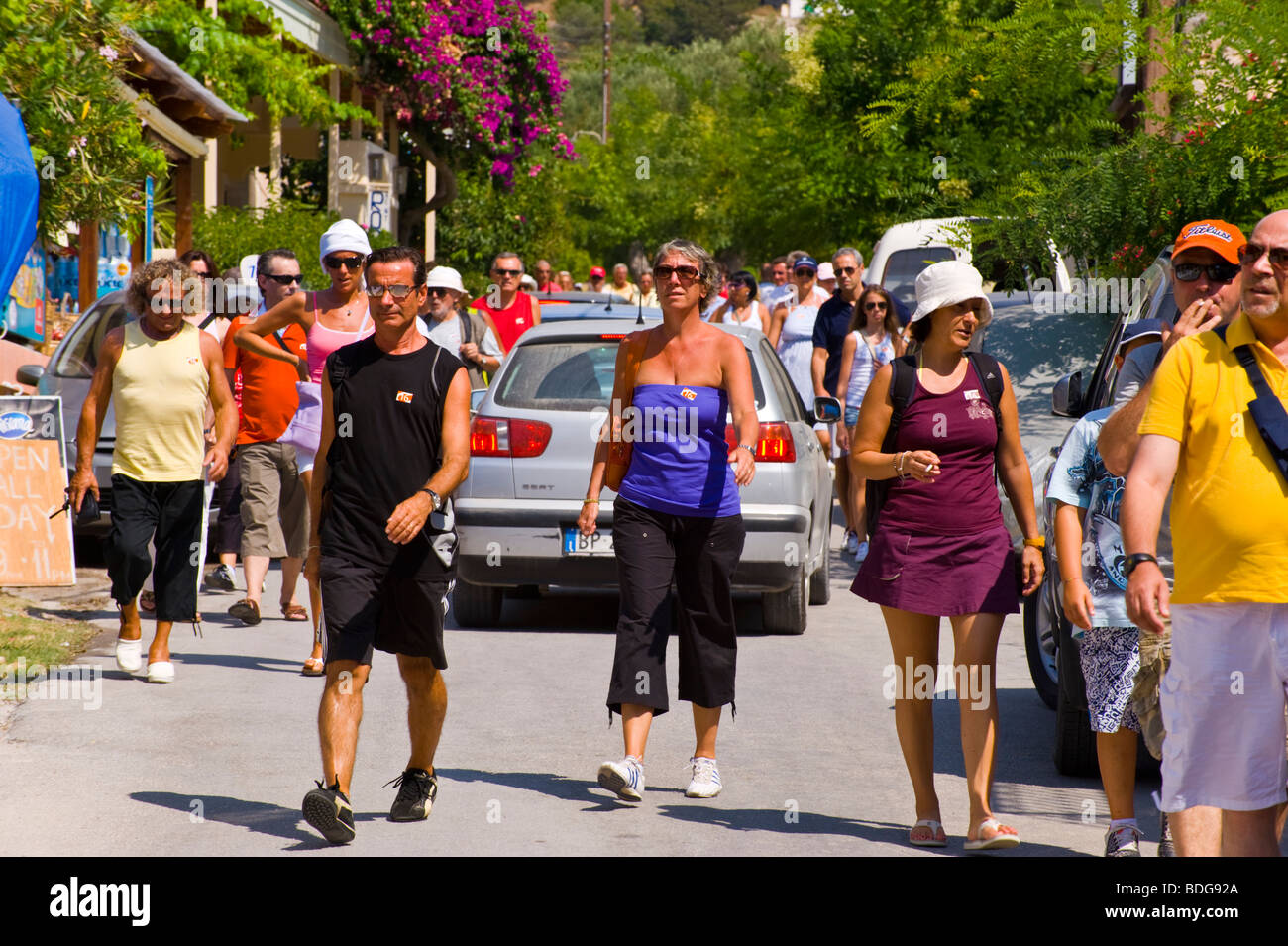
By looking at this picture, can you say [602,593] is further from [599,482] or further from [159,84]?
[159,84]

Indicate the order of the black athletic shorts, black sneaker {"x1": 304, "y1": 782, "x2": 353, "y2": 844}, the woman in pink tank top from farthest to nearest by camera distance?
the woman in pink tank top
the black athletic shorts
black sneaker {"x1": 304, "y1": 782, "x2": 353, "y2": 844}

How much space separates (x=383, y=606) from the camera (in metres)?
6.15

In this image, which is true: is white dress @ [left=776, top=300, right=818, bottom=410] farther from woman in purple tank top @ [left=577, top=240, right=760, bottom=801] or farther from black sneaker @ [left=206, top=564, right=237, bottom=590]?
woman in purple tank top @ [left=577, top=240, right=760, bottom=801]

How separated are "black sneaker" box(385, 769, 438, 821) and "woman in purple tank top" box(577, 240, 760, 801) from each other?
0.77 meters

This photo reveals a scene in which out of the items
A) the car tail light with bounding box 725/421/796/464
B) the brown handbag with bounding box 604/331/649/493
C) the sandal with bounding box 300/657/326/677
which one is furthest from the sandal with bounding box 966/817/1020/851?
the car tail light with bounding box 725/421/796/464

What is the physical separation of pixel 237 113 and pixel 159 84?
1.60 m

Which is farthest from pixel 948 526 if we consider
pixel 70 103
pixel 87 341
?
pixel 87 341

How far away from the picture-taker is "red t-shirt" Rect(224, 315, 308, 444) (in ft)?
33.8

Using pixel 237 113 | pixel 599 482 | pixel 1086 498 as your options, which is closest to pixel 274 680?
pixel 599 482

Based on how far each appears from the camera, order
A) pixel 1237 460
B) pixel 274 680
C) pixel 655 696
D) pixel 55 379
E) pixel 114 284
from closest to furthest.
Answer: pixel 1237 460, pixel 655 696, pixel 274 680, pixel 55 379, pixel 114 284

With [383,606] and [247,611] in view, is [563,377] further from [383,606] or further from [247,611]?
[383,606]

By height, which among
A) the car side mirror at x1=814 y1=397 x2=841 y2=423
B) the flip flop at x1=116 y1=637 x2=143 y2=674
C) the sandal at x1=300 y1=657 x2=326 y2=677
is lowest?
the sandal at x1=300 y1=657 x2=326 y2=677

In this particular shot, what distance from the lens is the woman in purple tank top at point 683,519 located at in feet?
21.9
